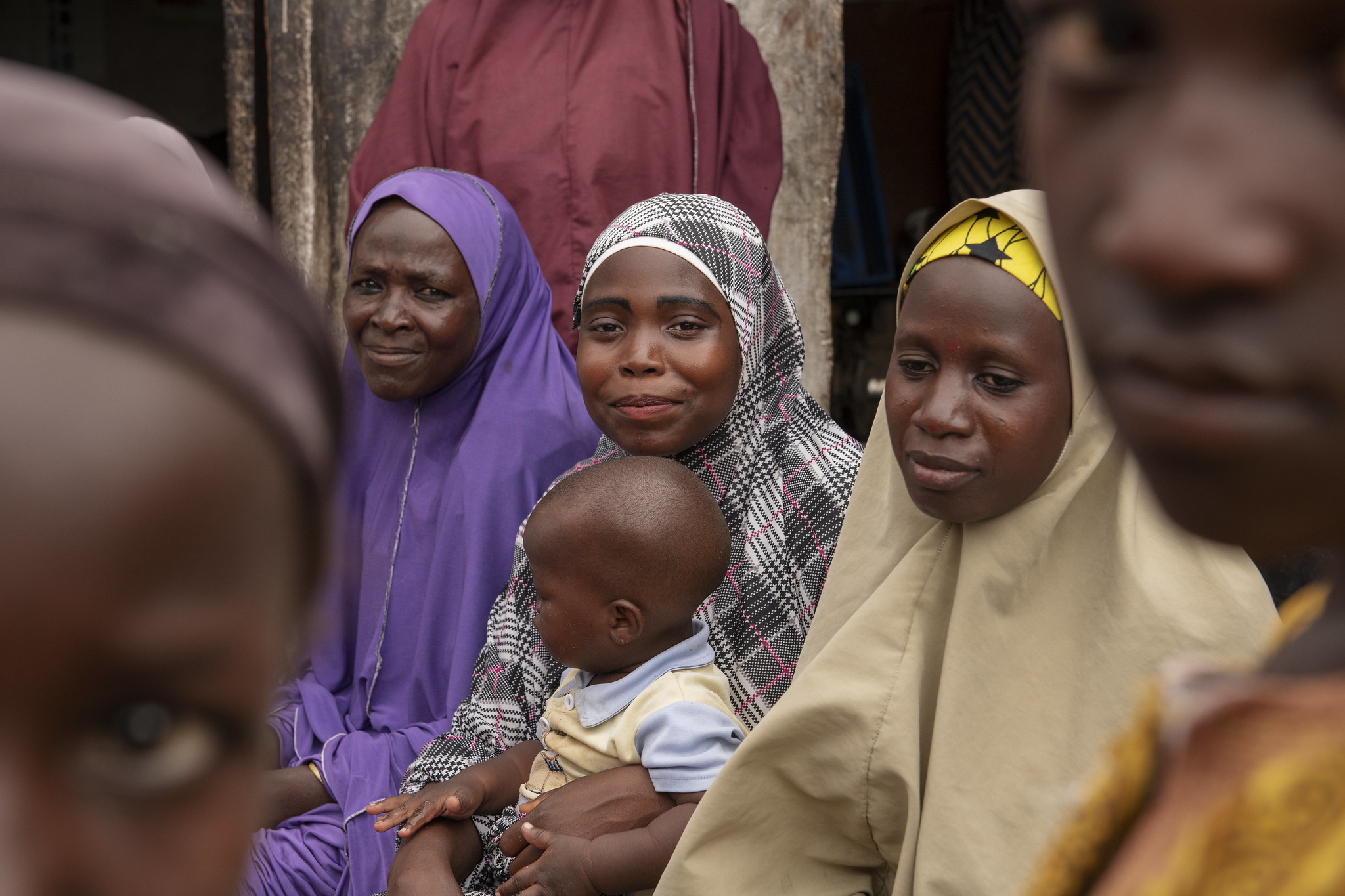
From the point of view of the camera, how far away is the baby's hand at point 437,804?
6.72ft

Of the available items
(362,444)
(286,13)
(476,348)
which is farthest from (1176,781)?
(286,13)

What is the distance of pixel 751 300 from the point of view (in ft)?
8.36

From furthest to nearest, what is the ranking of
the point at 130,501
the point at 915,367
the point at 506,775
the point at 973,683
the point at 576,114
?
the point at 576,114, the point at 506,775, the point at 915,367, the point at 973,683, the point at 130,501

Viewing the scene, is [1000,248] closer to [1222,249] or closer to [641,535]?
[641,535]

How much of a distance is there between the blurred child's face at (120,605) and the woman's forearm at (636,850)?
4.67 ft

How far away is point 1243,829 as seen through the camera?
1.62ft

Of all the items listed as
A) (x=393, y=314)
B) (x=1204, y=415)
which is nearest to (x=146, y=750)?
(x=1204, y=415)

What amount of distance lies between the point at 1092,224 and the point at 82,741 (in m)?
0.45

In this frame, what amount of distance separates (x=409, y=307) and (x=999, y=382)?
5.73ft

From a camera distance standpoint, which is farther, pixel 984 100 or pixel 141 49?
pixel 141 49

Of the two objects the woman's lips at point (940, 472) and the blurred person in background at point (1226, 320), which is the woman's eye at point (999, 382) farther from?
the blurred person in background at point (1226, 320)

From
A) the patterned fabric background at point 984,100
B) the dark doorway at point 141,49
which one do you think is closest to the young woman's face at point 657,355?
the patterned fabric background at point 984,100

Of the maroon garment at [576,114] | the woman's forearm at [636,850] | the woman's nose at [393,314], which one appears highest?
the maroon garment at [576,114]

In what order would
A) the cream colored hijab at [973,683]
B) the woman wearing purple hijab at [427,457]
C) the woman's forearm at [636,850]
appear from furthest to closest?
the woman wearing purple hijab at [427,457] → the woman's forearm at [636,850] → the cream colored hijab at [973,683]
